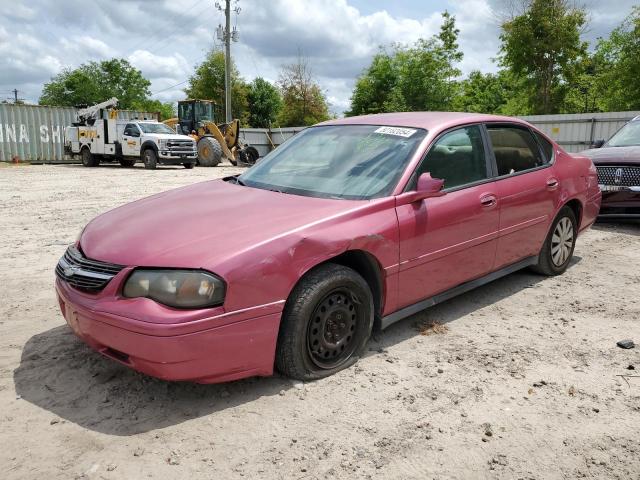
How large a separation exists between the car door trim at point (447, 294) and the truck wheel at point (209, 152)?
19943 mm

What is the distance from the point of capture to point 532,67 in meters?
27.0

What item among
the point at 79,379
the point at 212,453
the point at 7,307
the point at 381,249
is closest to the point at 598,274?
the point at 381,249

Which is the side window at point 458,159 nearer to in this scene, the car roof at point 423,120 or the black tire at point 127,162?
the car roof at point 423,120

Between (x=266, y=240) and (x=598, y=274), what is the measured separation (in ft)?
13.3

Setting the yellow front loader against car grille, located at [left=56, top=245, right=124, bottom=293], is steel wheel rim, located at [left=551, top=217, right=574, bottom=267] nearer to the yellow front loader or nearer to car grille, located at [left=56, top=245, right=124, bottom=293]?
car grille, located at [left=56, top=245, right=124, bottom=293]

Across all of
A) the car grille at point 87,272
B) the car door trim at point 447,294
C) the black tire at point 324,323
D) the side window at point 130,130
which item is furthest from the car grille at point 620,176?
the side window at point 130,130

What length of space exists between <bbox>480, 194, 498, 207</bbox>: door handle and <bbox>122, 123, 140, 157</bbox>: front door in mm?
20567

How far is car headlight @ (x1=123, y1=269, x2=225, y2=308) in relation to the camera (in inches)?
105

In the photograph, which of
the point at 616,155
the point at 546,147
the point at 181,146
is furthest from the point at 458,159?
the point at 181,146

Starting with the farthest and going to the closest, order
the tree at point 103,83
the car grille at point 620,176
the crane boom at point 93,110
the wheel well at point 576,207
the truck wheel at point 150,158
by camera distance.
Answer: the tree at point 103,83
the crane boom at point 93,110
the truck wheel at point 150,158
the car grille at point 620,176
the wheel well at point 576,207

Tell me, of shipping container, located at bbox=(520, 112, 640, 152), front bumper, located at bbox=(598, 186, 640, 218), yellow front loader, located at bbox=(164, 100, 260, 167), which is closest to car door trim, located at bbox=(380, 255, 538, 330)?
front bumper, located at bbox=(598, 186, 640, 218)

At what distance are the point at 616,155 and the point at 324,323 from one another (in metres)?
6.26

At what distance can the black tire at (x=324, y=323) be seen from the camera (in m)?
2.98

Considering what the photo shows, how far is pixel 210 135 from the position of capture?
24391 millimetres
